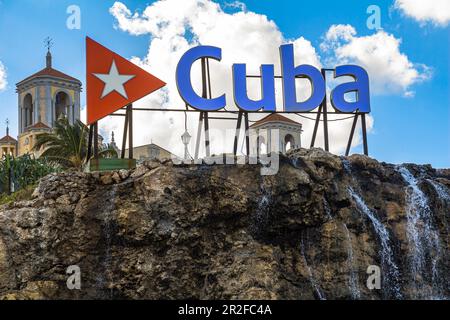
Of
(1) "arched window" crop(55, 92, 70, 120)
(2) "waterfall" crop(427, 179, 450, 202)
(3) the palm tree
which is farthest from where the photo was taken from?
(1) "arched window" crop(55, 92, 70, 120)

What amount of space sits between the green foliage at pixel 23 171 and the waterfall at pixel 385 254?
2333 cm

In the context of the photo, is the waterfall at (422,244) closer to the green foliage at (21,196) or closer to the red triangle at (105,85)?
the red triangle at (105,85)

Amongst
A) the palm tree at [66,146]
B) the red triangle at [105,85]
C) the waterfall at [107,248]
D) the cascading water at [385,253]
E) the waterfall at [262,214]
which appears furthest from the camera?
the palm tree at [66,146]

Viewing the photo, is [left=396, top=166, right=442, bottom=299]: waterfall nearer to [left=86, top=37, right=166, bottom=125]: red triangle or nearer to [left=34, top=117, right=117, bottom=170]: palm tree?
[left=86, top=37, right=166, bottom=125]: red triangle

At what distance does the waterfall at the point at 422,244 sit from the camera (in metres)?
21.6

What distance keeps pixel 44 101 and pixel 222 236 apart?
191 feet

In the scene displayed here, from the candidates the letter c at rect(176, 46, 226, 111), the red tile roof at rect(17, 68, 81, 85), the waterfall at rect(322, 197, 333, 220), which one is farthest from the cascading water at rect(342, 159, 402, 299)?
the red tile roof at rect(17, 68, 81, 85)

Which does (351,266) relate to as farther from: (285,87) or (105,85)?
(105,85)

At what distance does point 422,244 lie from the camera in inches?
886

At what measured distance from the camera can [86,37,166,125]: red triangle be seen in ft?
83.4

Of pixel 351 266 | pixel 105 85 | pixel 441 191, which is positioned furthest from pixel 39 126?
pixel 351 266

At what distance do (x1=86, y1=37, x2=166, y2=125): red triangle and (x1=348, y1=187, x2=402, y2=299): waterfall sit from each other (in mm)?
9951

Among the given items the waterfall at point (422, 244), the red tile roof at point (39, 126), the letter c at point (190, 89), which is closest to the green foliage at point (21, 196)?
the letter c at point (190, 89)
